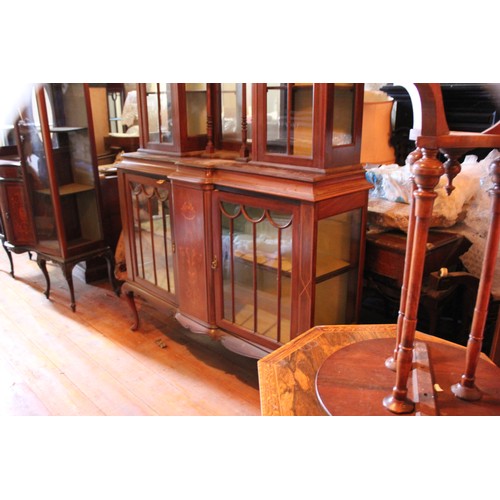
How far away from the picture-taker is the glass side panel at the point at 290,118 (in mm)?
1328

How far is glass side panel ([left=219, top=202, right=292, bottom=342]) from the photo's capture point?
58.9 inches

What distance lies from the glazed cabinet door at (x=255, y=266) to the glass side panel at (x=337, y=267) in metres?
0.10

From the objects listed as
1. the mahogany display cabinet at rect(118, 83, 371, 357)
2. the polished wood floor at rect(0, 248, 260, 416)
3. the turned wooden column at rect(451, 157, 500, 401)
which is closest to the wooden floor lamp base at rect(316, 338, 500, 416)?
the turned wooden column at rect(451, 157, 500, 401)

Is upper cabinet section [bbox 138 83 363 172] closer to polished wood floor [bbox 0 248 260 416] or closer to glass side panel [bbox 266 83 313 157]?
glass side panel [bbox 266 83 313 157]

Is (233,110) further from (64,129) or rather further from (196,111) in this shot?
(64,129)

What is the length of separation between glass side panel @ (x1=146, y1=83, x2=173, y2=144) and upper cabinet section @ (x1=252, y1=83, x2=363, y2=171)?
0.50 metres

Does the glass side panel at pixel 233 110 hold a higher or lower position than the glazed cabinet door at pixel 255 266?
higher

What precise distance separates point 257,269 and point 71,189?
1.68 metres

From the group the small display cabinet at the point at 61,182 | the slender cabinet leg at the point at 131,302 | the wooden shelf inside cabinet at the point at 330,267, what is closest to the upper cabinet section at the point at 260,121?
the wooden shelf inside cabinet at the point at 330,267

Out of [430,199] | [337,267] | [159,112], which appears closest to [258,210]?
[337,267]

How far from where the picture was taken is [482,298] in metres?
0.72

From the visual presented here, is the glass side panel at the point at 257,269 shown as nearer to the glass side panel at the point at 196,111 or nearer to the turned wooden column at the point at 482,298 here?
the glass side panel at the point at 196,111
